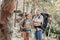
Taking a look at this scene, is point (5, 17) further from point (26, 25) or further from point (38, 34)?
point (38, 34)

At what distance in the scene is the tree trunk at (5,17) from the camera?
6.13ft

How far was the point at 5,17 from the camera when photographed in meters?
1.90

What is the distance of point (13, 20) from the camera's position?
1.94 meters

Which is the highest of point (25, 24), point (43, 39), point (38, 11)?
point (38, 11)

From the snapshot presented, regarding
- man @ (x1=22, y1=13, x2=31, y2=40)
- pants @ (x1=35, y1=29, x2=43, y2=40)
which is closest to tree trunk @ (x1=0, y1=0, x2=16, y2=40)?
man @ (x1=22, y1=13, x2=31, y2=40)

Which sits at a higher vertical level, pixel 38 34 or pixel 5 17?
pixel 5 17

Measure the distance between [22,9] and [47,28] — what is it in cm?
33

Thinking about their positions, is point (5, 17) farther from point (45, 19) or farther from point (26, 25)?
point (45, 19)

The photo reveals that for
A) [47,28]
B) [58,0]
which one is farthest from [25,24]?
[58,0]

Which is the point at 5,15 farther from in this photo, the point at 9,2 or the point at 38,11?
the point at 38,11

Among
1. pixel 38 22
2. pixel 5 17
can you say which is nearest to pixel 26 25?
pixel 38 22

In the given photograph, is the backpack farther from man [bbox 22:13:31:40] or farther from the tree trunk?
the tree trunk

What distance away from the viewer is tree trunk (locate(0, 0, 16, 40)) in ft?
6.13

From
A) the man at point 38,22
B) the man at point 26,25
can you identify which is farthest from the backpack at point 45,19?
the man at point 26,25
